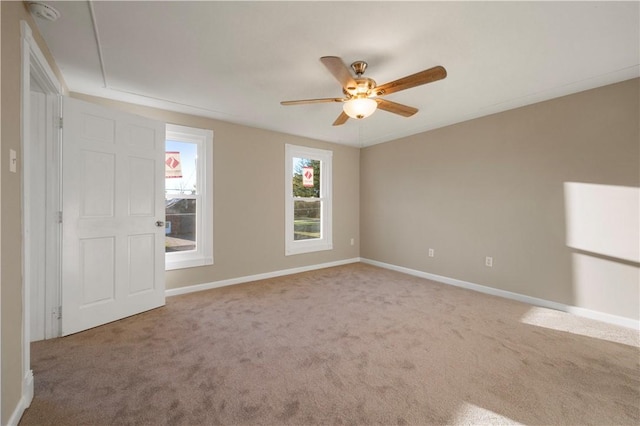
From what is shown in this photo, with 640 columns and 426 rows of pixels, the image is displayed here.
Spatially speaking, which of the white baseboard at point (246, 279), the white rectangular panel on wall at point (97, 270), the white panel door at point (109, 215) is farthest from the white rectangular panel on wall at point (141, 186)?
the white baseboard at point (246, 279)

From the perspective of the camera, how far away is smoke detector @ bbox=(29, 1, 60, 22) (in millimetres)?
1684

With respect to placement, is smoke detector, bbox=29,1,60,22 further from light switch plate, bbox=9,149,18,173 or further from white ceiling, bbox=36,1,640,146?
light switch plate, bbox=9,149,18,173

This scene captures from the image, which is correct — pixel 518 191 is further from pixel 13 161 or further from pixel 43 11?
pixel 43 11

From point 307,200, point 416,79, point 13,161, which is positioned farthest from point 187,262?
point 416,79

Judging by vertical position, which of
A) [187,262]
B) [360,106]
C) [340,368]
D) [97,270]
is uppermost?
[360,106]

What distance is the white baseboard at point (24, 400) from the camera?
1.42 meters

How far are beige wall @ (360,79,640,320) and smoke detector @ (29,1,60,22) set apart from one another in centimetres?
432

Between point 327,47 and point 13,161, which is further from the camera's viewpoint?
point 327,47

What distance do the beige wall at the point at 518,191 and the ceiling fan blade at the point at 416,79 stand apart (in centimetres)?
214

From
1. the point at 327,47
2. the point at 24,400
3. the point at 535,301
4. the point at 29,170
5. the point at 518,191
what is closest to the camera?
the point at 24,400

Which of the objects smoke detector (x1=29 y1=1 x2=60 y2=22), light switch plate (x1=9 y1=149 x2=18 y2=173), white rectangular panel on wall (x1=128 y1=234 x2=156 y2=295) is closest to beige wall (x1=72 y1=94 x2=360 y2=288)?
white rectangular panel on wall (x1=128 y1=234 x2=156 y2=295)

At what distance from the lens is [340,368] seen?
197cm

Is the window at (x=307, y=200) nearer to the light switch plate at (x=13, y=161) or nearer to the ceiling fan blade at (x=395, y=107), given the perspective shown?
the ceiling fan blade at (x=395, y=107)

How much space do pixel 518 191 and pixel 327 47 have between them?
115 inches
